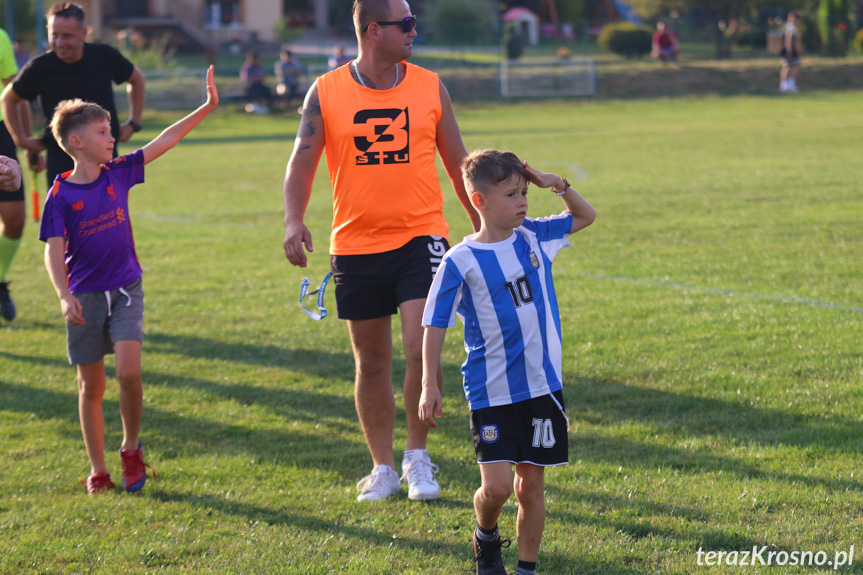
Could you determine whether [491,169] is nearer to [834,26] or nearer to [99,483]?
[99,483]

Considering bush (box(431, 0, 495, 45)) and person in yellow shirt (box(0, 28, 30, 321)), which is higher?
bush (box(431, 0, 495, 45))

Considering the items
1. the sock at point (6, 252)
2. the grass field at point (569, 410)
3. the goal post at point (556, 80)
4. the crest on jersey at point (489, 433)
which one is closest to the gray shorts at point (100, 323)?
the grass field at point (569, 410)

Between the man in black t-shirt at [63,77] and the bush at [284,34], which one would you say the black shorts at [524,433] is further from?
the bush at [284,34]

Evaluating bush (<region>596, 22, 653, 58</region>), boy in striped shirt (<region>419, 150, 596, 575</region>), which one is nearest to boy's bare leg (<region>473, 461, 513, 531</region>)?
boy in striped shirt (<region>419, 150, 596, 575</region>)

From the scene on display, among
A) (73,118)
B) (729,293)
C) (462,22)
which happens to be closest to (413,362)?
(73,118)

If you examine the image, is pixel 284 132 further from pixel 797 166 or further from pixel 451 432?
pixel 451 432

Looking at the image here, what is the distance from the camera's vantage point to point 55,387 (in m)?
6.43

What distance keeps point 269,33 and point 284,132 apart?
2862 centimetres

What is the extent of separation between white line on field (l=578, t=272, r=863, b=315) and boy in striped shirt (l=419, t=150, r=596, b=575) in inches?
177

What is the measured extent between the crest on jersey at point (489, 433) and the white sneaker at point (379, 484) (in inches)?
45.6

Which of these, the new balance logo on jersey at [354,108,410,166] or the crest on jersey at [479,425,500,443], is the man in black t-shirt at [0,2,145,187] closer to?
the new balance logo on jersey at [354,108,410,166]

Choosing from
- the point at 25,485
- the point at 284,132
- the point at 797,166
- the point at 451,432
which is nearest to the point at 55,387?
the point at 25,485

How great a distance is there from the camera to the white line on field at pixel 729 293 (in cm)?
728

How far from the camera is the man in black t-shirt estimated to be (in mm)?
6156
